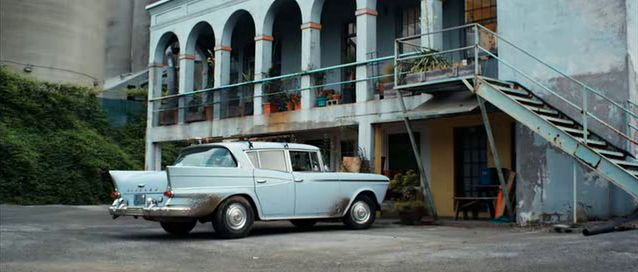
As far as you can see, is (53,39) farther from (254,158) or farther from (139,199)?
(254,158)

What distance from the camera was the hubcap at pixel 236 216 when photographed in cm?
1105

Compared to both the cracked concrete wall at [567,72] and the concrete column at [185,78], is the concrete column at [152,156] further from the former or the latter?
the cracked concrete wall at [567,72]

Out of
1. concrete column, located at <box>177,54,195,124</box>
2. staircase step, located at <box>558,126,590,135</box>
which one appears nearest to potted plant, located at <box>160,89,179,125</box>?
concrete column, located at <box>177,54,195,124</box>

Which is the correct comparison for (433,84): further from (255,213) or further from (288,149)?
(255,213)

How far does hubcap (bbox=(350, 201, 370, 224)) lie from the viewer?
42.3 ft

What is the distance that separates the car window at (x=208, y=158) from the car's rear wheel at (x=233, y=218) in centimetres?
69

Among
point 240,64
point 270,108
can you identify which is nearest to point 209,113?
point 270,108

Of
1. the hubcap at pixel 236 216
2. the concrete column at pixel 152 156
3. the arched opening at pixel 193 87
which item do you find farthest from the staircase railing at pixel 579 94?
the concrete column at pixel 152 156

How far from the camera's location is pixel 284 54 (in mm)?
22219

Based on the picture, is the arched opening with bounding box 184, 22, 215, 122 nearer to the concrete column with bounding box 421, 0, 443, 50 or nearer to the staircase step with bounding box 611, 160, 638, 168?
the concrete column with bounding box 421, 0, 443, 50

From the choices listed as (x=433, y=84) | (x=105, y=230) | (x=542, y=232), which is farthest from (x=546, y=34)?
(x=105, y=230)

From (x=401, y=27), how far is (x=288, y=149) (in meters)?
7.48

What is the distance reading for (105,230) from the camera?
1298 centimetres

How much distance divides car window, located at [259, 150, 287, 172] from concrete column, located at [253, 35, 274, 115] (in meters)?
7.14
